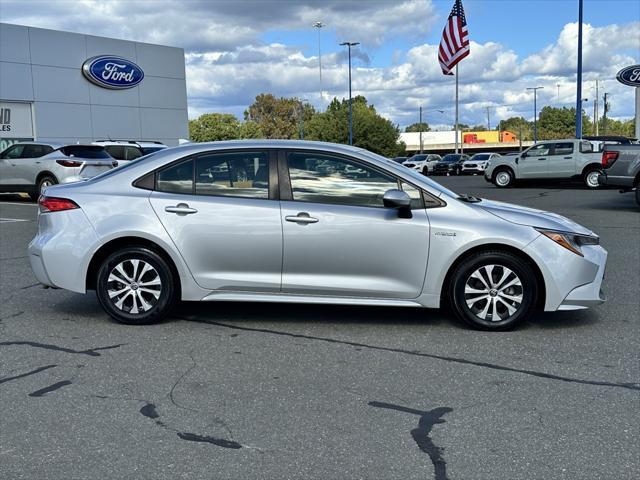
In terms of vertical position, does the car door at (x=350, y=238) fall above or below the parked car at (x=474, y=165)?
below

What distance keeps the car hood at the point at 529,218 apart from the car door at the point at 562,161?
20.3 m

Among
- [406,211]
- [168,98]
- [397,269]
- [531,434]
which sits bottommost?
[531,434]

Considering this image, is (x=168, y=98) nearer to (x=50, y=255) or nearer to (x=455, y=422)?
(x=50, y=255)

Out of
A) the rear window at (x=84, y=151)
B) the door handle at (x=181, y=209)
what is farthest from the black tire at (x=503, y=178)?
the door handle at (x=181, y=209)

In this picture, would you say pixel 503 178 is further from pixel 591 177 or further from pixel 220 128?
pixel 220 128

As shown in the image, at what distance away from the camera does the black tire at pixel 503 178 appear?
87.5ft

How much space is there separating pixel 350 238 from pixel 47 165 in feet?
48.4

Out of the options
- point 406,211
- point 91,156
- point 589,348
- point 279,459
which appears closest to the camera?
point 279,459

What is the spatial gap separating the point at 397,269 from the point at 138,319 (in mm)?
2260

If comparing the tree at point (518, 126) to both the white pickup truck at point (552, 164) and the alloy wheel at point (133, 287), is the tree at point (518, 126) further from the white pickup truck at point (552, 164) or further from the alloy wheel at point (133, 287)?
the alloy wheel at point (133, 287)

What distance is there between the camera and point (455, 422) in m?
3.93

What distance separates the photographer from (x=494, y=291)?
18.9 feet

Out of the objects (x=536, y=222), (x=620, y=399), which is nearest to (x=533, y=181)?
(x=536, y=222)

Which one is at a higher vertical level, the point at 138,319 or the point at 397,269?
the point at 397,269
